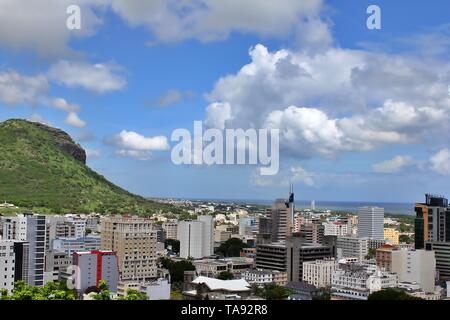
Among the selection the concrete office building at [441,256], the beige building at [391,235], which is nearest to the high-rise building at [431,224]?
the concrete office building at [441,256]

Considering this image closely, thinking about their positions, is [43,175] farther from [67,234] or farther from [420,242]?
[420,242]

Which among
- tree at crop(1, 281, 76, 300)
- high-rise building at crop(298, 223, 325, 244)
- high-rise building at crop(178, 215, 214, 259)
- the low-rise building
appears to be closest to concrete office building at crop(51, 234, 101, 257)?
high-rise building at crop(178, 215, 214, 259)

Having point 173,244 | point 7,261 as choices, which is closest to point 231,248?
point 173,244

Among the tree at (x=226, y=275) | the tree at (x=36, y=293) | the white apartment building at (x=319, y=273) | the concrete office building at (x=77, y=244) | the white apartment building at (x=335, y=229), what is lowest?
the tree at (x=226, y=275)

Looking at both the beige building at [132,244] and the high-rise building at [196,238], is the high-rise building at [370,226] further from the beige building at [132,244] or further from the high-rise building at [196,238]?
the beige building at [132,244]

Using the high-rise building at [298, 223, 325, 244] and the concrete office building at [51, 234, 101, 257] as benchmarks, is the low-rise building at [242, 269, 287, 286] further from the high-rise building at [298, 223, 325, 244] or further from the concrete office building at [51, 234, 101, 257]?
the concrete office building at [51, 234, 101, 257]

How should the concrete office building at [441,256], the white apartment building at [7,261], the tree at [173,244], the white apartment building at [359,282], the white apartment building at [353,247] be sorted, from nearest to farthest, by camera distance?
the white apartment building at [359,282], the white apartment building at [7,261], the concrete office building at [441,256], the white apartment building at [353,247], the tree at [173,244]

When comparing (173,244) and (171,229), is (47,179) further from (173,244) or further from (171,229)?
(173,244)
